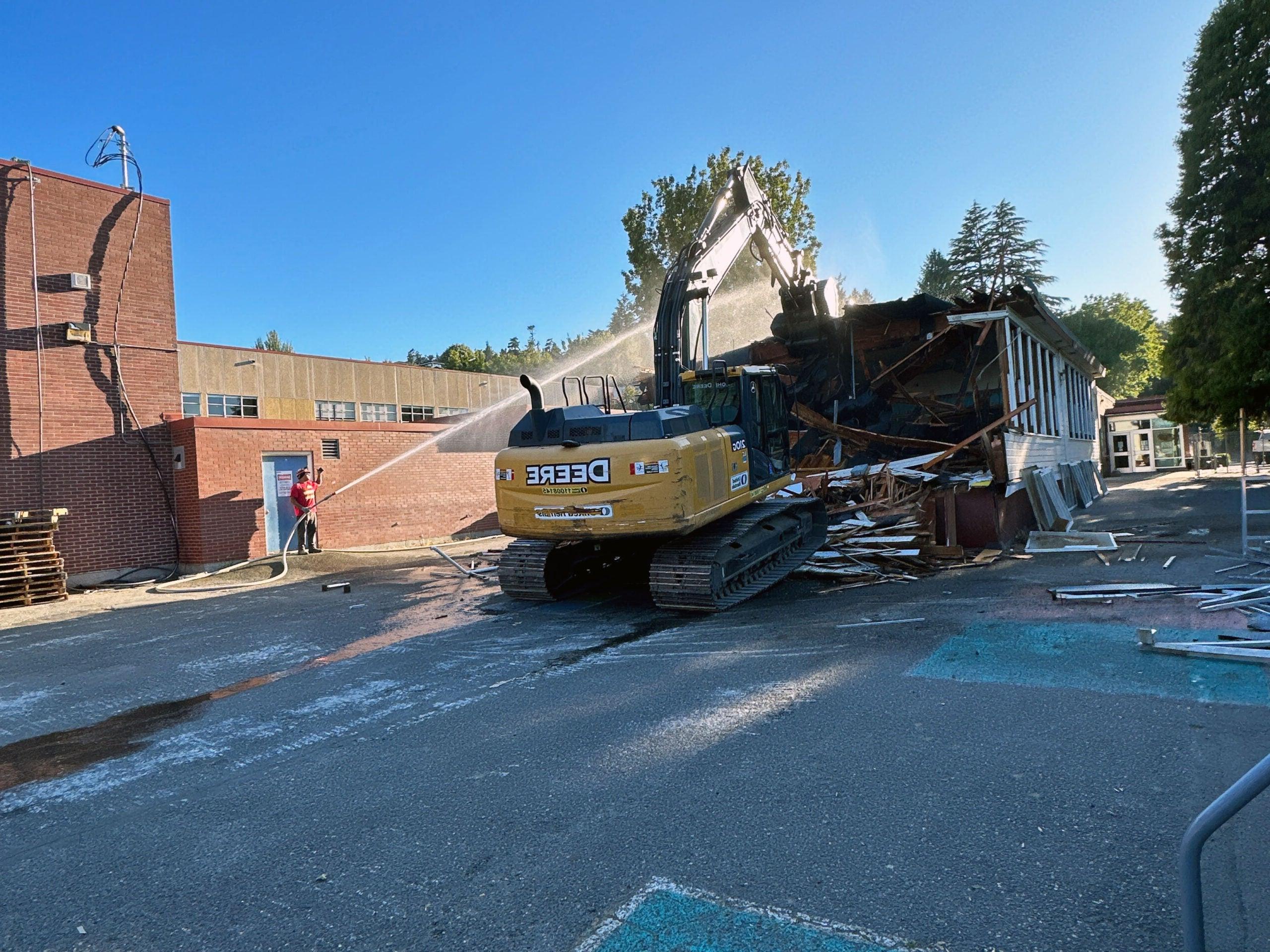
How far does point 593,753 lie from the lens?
4.46 metres

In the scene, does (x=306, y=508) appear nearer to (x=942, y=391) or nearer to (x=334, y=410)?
(x=942, y=391)

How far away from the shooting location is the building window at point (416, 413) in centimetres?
4434

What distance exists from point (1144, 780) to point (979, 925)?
67.9 inches

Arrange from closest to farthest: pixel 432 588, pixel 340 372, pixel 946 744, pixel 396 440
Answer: pixel 946 744, pixel 432 588, pixel 396 440, pixel 340 372

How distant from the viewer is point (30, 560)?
12055 mm

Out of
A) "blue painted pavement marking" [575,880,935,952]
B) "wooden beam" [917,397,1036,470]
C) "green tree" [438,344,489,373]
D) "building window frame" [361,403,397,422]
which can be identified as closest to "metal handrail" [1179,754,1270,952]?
"blue painted pavement marking" [575,880,935,952]

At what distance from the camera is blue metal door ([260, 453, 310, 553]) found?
50.7 ft

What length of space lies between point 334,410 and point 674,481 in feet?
121

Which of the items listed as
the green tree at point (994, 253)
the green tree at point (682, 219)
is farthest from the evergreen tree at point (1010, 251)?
the green tree at point (682, 219)

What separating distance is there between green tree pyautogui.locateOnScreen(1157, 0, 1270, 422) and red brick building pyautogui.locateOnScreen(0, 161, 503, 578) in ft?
81.8

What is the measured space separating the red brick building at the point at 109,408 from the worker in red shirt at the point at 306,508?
32 centimetres

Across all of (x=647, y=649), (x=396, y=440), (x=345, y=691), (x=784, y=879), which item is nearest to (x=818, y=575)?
(x=647, y=649)

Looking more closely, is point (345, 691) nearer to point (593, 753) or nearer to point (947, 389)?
point (593, 753)

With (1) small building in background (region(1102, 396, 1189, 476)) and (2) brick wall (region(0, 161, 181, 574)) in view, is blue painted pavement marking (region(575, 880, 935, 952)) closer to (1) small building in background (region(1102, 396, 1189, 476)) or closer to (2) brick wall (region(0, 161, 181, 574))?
(2) brick wall (region(0, 161, 181, 574))
